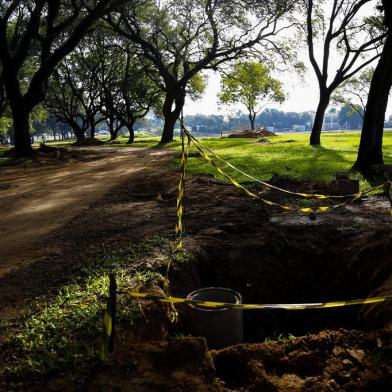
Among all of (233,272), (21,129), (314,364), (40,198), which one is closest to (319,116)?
(21,129)

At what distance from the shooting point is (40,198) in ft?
31.2

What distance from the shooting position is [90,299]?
13.9 ft

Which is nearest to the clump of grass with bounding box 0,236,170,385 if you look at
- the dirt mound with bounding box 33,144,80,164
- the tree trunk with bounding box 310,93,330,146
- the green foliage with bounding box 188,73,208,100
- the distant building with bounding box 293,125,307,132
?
the dirt mound with bounding box 33,144,80,164

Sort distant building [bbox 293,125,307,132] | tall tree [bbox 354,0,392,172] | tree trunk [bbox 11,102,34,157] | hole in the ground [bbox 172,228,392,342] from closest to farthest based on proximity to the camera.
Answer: hole in the ground [bbox 172,228,392,342]
tall tree [bbox 354,0,392,172]
tree trunk [bbox 11,102,34,157]
distant building [bbox 293,125,307,132]

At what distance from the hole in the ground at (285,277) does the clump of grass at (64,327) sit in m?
0.89

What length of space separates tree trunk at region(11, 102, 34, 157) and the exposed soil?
29.8 ft

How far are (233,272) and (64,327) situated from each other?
8.10ft

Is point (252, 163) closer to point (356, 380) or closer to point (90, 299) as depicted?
point (90, 299)

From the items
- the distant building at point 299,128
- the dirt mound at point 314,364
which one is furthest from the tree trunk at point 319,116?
the distant building at point 299,128

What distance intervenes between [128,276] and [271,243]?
2337 millimetres

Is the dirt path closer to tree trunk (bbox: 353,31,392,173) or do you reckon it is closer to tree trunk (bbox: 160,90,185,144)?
tree trunk (bbox: 353,31,392,173)

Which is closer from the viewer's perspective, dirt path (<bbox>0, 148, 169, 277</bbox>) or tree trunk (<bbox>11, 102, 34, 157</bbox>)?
dirt path (<bbox>0, 148, 169, 277</bbox>)

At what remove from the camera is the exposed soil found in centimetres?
304

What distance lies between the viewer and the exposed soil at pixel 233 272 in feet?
9.97
